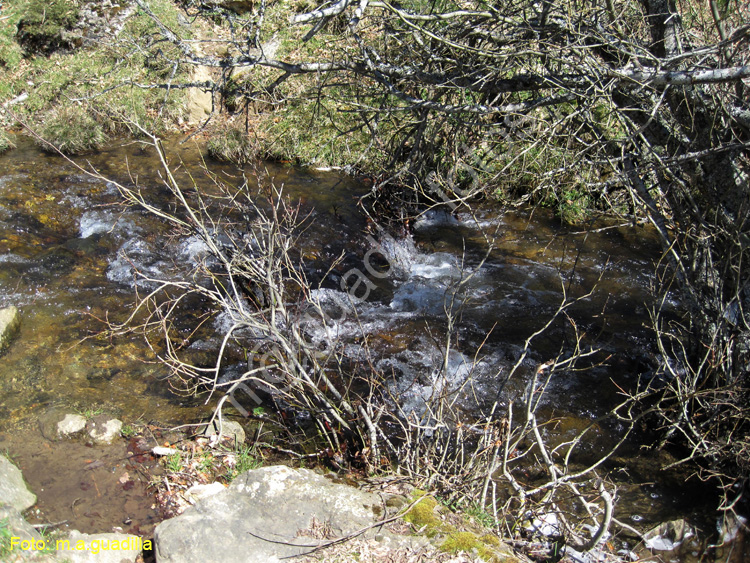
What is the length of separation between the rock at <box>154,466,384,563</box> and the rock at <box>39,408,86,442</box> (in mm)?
1554

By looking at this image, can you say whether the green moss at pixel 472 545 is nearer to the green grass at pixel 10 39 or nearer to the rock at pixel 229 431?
the rock at pixel 229 431

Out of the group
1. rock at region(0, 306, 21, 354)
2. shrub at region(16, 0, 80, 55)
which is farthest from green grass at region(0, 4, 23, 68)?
rock at region(0, 306, 21, 354)

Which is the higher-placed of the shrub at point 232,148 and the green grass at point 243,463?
the shrub at point 232,148

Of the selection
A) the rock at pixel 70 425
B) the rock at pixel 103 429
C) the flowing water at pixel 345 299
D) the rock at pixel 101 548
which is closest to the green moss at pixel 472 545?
the flowing water at pixel 345 299

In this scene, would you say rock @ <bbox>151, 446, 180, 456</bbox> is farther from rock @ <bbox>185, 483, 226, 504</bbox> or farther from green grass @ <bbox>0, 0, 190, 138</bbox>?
green grass @ <bbox>0, 0, 190, 138</bbox>

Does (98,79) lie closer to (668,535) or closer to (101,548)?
(101,548)

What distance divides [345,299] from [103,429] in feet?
9.04

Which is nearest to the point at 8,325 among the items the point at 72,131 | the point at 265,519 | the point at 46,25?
the point at 265,519

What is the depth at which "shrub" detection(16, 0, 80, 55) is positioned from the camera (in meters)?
11.2

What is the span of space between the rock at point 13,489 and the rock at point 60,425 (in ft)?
1.36

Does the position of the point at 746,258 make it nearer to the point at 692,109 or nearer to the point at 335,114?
the point at 692,109

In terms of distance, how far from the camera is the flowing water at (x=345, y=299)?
4.34 m

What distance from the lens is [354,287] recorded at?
6.20 meters

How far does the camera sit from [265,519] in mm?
2766
